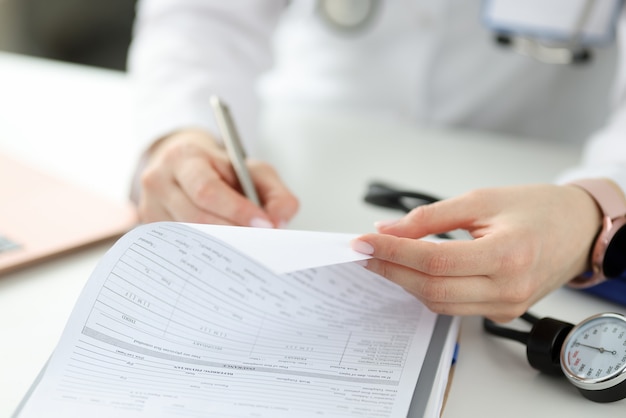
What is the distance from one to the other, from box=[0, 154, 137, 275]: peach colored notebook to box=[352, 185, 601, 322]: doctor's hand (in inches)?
12.4

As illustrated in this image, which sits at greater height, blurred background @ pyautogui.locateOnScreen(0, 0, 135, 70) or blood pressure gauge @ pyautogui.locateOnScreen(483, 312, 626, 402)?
blurred background @ pyautogui.locateOnScreen(0, 0, 135, 70)

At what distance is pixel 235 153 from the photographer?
0.67 metres

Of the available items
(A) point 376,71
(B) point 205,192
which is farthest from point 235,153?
(A) point 376,71

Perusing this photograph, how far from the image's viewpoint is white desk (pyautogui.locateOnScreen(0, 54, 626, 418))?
1.72 ft

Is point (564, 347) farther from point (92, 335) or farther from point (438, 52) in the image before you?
point (438, 52)

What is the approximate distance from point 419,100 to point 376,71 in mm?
79

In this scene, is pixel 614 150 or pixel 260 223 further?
pixel 614 150

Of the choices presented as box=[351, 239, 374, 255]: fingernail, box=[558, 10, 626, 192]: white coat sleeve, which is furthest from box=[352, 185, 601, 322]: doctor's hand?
box=[558, 10, 626, 192]: white coat sleeve

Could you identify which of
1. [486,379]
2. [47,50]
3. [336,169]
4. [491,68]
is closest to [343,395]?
[486,379]

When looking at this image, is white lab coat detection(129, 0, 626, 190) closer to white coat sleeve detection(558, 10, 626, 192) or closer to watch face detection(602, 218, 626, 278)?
white coat sleeve detection(558, 10, 626, 192)

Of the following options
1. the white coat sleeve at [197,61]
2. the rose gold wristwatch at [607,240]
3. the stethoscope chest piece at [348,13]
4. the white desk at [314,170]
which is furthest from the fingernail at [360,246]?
the stethoscope chest piece at [348,13]

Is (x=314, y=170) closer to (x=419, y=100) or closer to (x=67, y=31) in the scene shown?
(x=419, y=100)

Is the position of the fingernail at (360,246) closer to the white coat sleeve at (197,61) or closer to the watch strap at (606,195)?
the watch strap at (606,195)

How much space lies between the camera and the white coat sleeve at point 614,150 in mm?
693
